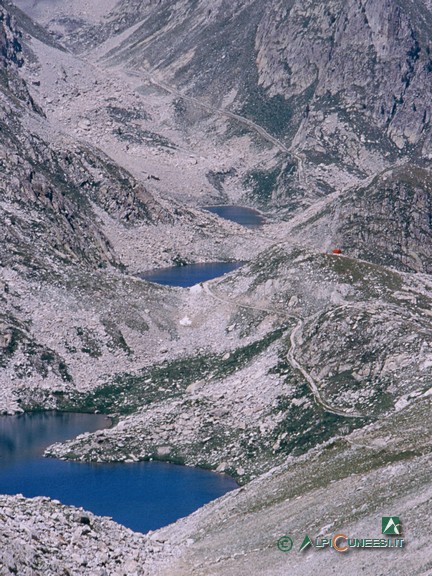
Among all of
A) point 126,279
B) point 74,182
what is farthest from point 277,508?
point 74,182

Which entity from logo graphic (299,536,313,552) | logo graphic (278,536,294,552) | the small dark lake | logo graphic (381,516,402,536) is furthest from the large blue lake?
the small dark lake

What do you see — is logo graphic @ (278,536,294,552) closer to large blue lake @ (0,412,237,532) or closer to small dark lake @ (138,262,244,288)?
large blue lake @ (0,412,237,532)

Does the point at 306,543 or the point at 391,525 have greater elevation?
the point at 391,525

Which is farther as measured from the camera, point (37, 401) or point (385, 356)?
point (37, 401)

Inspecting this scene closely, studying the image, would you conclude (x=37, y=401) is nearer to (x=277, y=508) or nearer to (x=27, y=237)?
(x=27, y=237)

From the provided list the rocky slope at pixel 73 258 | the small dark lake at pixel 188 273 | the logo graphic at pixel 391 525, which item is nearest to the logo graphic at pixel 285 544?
the logo graphic at pixel 391 525

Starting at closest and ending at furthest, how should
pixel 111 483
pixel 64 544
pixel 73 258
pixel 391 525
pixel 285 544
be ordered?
pixel 64 544 < pixel 391 525 < pixel 285 544 < pixel 111 483 < pixel 73 258

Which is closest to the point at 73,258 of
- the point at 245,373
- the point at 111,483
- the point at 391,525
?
the point at 245,373

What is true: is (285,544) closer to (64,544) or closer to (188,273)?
(64,544)
